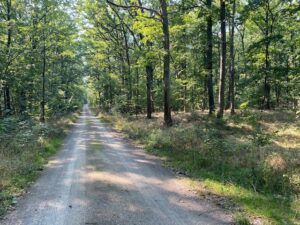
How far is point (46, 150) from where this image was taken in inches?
585

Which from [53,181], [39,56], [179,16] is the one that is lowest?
[53,181]

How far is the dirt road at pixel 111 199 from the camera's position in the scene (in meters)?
6.17

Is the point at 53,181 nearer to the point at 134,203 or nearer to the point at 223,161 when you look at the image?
the point at 134,203

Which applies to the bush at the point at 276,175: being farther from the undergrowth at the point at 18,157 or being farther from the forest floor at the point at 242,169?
→ the undergrowth at the point at 18,157

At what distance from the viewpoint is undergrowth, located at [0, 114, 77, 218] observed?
821 cm

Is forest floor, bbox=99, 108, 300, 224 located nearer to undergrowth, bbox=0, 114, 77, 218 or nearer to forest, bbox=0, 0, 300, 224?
forest, bbox=0, 0, 300, 224

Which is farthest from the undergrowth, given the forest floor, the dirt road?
the forest floor

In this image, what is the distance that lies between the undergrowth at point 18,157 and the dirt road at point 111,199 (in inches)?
14.1

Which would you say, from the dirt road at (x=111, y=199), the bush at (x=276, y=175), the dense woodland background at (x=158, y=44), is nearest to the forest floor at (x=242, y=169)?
the bush at (x=276, y=175)

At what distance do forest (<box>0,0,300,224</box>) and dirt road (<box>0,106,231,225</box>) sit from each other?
1.81 ft

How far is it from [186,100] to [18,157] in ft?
65.2

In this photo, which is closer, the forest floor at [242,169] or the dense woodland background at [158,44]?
the forest floor at [242,169]

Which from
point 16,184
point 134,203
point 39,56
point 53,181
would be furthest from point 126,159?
point 39,56

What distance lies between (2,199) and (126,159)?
18.0 feet
